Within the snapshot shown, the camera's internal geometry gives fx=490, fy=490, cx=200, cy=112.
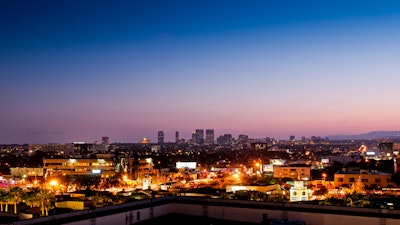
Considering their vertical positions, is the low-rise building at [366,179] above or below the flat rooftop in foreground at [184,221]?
below

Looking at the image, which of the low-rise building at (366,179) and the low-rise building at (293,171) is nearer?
the low-rise building at (366,179)

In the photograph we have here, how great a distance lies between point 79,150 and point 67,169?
50115mm

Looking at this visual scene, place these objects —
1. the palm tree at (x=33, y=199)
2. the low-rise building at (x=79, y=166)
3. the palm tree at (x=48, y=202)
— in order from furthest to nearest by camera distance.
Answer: the low-rise building at (x=79, y=166)
the palm tree at (x=33, y=199)
the palm tree at (x=48, y=202)

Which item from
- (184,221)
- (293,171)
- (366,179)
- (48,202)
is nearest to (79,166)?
(293,171)

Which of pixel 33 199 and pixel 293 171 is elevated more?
pixel 33 199

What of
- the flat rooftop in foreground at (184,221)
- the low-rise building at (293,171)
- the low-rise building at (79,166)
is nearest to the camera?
the flat rooftop in foreground at (184,221)

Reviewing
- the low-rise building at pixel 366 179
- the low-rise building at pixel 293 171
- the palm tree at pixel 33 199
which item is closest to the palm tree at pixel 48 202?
the palm tree at pixel 33 199

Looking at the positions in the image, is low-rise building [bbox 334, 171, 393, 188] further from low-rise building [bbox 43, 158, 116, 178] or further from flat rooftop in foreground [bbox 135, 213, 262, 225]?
flat rooftop in foreground [bbox 135, 213, 262, 225]

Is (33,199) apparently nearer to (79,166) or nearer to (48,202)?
(48,202)

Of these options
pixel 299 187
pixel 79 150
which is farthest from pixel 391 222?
pixel 79 150

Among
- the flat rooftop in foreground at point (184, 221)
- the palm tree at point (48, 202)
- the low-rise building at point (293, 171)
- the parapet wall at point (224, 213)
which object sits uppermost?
the parapet wall at point (224, 213)

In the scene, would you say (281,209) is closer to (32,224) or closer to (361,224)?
(361,224)

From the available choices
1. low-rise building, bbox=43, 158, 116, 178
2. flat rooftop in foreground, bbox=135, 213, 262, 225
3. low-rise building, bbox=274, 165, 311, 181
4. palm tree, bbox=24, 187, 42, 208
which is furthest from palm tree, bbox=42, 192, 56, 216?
low-rise building, bbox=43, 158, 116, 178

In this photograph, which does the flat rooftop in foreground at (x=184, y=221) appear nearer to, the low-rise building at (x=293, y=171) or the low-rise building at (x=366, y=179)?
the low-rise building at (x=366, y=179)
